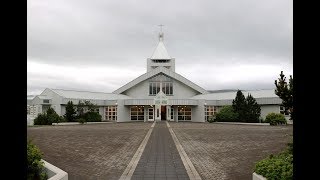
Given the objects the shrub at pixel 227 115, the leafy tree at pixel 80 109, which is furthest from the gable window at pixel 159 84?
the leafy tree at pixel 80 109

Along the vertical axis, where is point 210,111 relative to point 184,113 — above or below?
above

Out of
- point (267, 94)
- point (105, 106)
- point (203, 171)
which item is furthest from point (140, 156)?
point (105, 106)

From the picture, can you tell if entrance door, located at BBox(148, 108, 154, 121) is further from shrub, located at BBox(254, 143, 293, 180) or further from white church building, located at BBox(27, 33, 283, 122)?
shrub, located at BBox(254, 143, 293, 180)

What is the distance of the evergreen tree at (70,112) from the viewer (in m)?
44.2

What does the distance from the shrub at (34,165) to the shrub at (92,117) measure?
126 ft

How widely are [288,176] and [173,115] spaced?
4638 cm

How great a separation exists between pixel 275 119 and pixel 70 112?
2545 cm

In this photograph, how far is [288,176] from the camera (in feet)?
21.7

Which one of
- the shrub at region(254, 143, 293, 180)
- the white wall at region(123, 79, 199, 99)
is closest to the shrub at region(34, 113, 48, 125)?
the white wall at region(123, 79, 199, 99)

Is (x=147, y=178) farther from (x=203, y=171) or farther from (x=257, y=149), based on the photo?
(x=257, y=149)

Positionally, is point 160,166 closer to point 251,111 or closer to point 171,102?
point 251,111

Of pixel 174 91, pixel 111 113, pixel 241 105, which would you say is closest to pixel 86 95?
pixel 111 113

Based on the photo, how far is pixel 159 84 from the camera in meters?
52.3

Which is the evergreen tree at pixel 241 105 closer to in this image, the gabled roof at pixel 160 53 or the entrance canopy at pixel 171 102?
the entrance canopy at pixel 171 102
